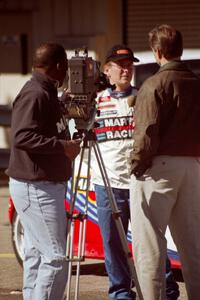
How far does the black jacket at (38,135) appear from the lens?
5816 mm

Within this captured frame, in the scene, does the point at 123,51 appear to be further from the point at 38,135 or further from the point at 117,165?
the point at 38,135

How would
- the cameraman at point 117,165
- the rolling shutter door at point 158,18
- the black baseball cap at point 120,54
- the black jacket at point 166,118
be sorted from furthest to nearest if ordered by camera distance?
the rolling shutter door at point 158,18
the black baseball cap at point 120,54
the cameraman at point 117,165
the black jacket at point 166,118

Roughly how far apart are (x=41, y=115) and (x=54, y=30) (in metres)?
11.5

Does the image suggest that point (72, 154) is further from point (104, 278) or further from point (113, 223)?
point (104, 278)

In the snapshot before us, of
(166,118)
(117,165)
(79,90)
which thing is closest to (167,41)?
(166,118)

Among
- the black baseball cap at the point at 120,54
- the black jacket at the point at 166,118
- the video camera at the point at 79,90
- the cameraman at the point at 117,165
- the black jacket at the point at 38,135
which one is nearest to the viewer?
the black jacket at the point at 38,135

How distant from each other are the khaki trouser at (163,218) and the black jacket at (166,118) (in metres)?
0.08

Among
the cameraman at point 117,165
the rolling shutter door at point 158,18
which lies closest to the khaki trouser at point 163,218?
the cameraman at point 117,165

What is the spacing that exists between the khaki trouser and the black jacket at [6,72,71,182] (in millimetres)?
532

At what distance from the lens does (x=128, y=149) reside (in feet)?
23.2

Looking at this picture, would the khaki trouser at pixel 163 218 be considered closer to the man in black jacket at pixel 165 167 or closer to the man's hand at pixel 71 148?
the man in black jacket at pixel 165 167

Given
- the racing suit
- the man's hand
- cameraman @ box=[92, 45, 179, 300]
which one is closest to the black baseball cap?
cameraman @ box=[92, 45, 179, 300]

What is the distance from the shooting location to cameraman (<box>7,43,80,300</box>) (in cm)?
586

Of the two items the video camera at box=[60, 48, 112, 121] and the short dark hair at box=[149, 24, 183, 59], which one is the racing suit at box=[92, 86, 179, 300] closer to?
the short dark hair at box=[149, 24, 183, 59]
